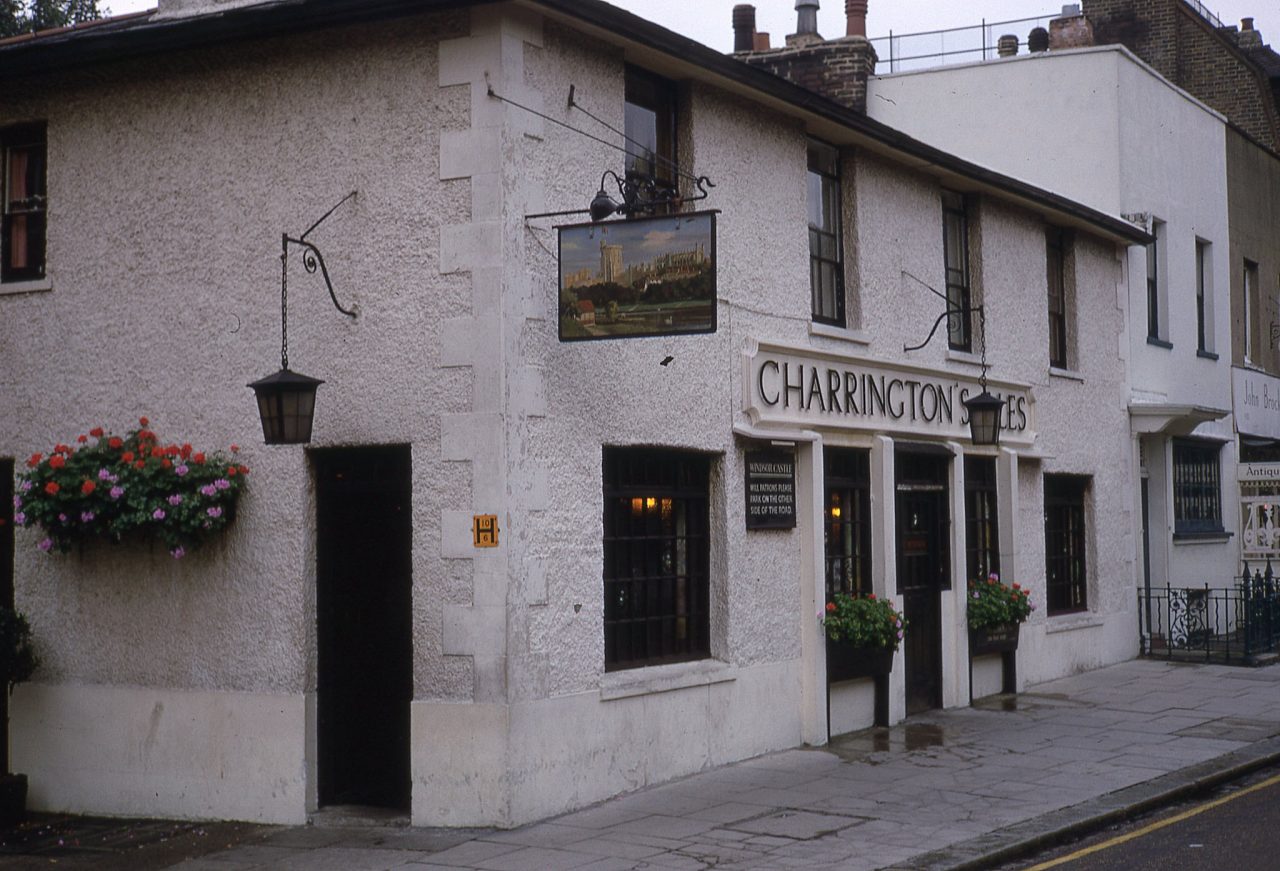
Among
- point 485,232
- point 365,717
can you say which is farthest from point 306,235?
point 365,717

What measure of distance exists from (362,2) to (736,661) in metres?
5.93

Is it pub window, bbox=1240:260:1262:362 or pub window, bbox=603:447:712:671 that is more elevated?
pub window, bbox=1240:260:1262:362

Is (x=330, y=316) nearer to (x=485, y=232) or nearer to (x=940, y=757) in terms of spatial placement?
(x=485, y=232)

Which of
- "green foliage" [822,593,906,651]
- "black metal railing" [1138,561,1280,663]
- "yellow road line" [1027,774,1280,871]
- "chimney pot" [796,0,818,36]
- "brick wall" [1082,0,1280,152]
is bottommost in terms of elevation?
"yellow road line" [1027,774,1280,871]

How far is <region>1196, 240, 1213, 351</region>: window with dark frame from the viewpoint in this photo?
23.7 metres

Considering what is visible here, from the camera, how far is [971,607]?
16531 mm

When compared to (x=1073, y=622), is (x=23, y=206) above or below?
above

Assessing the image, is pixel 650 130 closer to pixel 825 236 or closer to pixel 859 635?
pixel 825 236

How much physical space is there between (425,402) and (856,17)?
48.9 feet

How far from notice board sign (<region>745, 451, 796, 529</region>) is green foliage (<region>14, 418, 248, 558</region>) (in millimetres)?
4249

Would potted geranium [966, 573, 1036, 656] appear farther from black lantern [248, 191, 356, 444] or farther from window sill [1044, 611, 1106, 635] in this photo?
black lantern [248, 191, 356, 444]

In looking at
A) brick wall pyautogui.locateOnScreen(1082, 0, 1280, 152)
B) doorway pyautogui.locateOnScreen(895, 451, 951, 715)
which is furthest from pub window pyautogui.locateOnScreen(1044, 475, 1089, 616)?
brick wall pyautogui.locateOnScreen(1082, 0, 1280, 152)

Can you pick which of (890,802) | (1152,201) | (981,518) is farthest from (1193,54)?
(890,802)

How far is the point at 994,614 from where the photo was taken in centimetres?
1664
